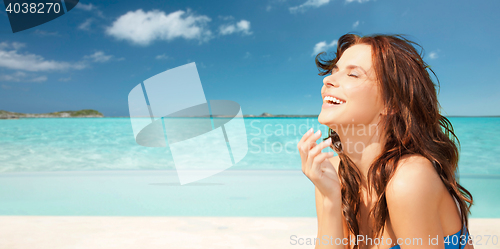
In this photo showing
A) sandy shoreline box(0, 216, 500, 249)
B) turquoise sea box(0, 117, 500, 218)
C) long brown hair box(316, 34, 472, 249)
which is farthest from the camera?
turquoise sea box(0, 117, 500, 218)

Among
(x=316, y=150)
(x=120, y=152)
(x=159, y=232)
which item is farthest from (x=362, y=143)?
(x=120, y=152)

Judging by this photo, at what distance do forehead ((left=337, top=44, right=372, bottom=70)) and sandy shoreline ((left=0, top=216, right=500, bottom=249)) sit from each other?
7.18 ft

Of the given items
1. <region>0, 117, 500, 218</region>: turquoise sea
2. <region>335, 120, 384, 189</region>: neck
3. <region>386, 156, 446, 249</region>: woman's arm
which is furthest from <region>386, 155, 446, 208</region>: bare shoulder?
<region>0, 117, 500, 218</region>: turquoise sea

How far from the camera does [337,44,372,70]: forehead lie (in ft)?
3.94

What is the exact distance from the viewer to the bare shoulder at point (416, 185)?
98 cm

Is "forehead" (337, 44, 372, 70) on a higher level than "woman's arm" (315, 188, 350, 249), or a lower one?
higher

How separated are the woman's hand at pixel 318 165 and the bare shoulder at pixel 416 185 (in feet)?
0.74

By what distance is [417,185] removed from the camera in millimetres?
985

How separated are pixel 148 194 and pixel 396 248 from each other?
5.32 metres

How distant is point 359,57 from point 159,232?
9.50 feet

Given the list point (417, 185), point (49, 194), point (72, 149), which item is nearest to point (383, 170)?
point (417, 185)

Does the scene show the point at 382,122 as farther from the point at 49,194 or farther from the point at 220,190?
the point at 49,194

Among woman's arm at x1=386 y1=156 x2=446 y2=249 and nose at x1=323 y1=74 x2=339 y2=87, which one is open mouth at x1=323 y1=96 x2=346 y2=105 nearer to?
nose at x1=323 y1=74 x2=339 y2=87

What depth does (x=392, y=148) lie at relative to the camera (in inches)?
47.8
